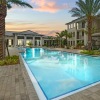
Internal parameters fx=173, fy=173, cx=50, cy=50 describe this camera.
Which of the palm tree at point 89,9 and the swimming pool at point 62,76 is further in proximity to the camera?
the palm tree at point 89,9

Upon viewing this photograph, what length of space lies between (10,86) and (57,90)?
1902 mm

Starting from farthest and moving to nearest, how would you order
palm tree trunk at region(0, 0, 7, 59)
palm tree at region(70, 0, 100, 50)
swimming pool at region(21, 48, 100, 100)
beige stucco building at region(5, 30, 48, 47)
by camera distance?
beige stucco building at region(5, 30, 48, 47) → palm tree at region(70, 0, 100, 50) → palm tree trunk at region(0, 0, 7, 59) → swimming pool at region(21, 48, 100, 100)

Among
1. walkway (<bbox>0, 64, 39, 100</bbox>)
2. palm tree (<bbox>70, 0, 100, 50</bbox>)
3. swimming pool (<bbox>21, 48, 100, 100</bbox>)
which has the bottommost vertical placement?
swimming pool (<bbox>21, 48, 100, 100</bbox>)

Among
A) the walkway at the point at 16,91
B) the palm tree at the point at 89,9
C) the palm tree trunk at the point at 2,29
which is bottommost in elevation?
the walkway at the point at 16,91

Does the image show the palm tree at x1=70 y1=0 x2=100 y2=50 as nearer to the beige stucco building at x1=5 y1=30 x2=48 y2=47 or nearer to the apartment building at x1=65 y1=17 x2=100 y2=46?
the apartment building at x1=65 y1=17 x2=100 y2=46

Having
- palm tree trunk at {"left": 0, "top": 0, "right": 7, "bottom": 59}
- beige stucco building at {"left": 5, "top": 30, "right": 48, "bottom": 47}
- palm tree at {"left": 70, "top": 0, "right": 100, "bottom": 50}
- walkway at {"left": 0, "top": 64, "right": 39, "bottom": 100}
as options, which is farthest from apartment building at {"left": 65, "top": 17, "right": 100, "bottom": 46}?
walkway at {"left": 0, "top": 64, "right": 39, "bottom": 100}

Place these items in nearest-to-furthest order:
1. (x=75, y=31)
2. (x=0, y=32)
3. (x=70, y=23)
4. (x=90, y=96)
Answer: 1. (x=90, y=96)
2. (x=0, y=32)
3. (x=75, y=31)
4. (x=70, y=23)

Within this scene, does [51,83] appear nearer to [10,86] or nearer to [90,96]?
[10,86]

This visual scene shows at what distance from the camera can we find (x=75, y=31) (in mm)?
45375

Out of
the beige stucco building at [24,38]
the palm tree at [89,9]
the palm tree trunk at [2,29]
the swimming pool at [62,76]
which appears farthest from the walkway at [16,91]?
the beige stucco building at [24,38]

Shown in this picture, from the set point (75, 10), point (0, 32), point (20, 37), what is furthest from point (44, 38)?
point (0, 32)

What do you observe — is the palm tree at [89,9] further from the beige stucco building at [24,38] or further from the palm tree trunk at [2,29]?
the beige stucco building at [24,38]

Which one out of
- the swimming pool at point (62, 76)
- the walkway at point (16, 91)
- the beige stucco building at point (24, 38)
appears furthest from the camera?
the beige stucco building at point (24, 38)

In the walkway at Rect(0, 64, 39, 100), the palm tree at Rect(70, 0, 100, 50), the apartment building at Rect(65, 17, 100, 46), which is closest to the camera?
the walkway at Rect(0, 64, 39, 100)
